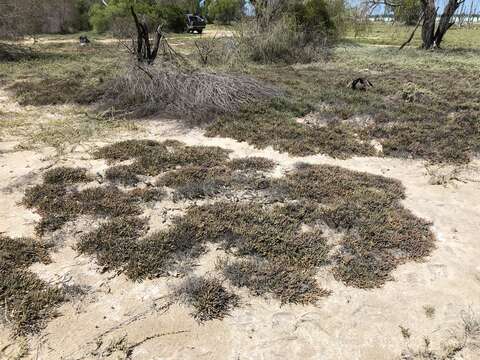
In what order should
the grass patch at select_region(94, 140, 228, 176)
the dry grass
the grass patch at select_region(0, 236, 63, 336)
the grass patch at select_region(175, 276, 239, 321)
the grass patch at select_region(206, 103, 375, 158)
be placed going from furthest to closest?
the grass patch at select_region(206, 103, 375, 158), the grass patch at select_region(94, 140, 228, 176), the dry grass, the grass patch at select_region(175, 276, 239, 321), the grass patch at select_region(0, 236, 63, 336)

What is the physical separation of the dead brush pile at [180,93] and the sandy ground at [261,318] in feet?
11.7

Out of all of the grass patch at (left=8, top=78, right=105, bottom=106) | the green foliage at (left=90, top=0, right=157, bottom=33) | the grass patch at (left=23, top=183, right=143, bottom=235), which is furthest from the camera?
the green foliage at (left=90, top=0, right=157, bottom=33)

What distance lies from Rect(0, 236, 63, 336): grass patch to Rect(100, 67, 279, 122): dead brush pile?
12.0 feet

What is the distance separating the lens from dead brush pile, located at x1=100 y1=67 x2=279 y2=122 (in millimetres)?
6520

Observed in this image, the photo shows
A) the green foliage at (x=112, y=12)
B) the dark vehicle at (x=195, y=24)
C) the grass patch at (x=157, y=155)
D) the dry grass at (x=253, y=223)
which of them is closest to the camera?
the dry grass at (x=253, y=223)

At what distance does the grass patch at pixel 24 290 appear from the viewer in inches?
93.9

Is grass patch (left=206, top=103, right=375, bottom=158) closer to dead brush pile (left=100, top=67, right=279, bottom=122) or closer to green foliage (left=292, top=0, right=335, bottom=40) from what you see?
dead brush pile (left=100, top=67, right=279, bottom=122)

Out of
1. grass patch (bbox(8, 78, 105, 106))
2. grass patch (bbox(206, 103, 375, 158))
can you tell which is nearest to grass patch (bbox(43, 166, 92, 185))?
grass patch (bbox(206, 103, 375, 158))

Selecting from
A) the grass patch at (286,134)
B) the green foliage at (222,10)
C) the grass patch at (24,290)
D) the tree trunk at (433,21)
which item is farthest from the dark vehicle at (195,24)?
the grass patch at (24,290)

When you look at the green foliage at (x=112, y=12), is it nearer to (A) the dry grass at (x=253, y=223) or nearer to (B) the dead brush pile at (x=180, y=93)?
(B) the dead brush pile at (x=180, y=93)

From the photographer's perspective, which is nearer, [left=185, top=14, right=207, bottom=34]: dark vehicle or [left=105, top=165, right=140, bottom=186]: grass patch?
[left=105, top=165, right=140, bottom=186]: grass patch

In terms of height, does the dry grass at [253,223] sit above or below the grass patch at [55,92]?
A: below

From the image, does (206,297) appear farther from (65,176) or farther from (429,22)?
(429,22)

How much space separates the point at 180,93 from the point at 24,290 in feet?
16.0
